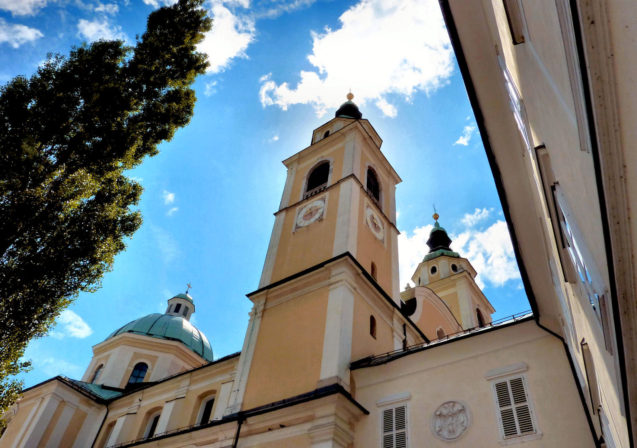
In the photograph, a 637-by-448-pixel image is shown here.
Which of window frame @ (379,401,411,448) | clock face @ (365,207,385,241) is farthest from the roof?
window frame @ (379,401,411,448)

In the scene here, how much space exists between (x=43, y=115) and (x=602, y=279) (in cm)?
1134

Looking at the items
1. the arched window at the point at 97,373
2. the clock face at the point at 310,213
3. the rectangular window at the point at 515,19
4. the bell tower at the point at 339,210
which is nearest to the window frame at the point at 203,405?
the bell tower at the point at 339,210

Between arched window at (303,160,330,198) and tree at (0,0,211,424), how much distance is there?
7259 millimetres

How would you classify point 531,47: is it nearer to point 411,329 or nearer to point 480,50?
point 480,50

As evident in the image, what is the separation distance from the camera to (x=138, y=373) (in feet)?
87.4

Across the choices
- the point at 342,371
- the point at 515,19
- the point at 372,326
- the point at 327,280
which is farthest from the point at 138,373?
the point at 515,19

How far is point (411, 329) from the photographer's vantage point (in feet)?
52.3

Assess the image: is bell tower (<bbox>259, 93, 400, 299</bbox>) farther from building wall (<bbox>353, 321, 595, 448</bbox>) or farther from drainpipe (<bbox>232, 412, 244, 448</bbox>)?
drainpipe (<bbox>232, 412, 244, 448</bbox>)

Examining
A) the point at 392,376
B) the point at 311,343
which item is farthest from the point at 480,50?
the point at 311,343

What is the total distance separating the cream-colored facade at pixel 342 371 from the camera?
30.1 feet

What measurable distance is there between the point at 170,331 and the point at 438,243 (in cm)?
1951

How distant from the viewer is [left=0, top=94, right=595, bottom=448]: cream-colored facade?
30.1ft

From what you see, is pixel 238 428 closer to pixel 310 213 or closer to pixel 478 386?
pixel 478 386

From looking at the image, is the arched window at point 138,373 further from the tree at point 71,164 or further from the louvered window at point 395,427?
the louvered window at point 395,427
